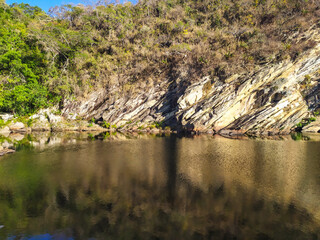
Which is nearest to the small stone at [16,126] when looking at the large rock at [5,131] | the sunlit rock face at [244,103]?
the large rock at [5,131]

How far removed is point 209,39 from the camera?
57156 mm

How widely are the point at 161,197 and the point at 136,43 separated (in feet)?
179

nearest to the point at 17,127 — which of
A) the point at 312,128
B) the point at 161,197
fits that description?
the point at 161,197

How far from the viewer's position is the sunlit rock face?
141 ft

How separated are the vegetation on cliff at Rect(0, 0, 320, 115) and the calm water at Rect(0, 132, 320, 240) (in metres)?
29.6

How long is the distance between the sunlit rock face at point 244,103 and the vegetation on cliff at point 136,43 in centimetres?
249

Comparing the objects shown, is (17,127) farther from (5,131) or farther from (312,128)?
(312,128)

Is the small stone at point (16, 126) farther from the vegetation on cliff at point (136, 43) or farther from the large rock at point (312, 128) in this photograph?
the large rock at point (312, 128)

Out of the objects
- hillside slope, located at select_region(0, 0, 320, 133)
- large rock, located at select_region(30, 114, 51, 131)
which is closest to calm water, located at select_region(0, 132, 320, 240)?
hillside slope, located at select_region(0, 0, 320, 133)

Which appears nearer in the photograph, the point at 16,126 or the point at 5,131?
the point at 5,131

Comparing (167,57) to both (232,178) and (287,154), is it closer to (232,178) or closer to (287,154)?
(287,154)

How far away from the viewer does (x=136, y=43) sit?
61.8 m

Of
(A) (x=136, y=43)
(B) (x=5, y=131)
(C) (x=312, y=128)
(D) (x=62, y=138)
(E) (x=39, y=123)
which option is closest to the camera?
(D) (x=62, y=138)

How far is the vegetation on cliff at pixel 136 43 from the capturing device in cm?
4781
